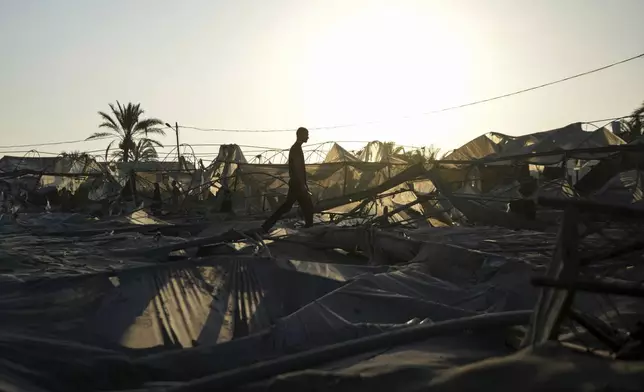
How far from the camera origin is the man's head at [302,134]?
806 centimetres

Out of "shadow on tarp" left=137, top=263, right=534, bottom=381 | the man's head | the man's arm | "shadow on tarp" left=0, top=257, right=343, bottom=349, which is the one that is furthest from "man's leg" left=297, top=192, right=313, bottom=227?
"shadow on tarp" left=137, top=263, right=534, bottom=381

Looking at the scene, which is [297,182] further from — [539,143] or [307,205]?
[539,143]

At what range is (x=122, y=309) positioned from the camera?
158 inches

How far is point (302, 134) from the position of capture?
8141 millimetres

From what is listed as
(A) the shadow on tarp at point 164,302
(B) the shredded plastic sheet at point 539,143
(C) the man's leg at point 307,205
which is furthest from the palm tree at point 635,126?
(A) the shadow on tarp at point 164,302

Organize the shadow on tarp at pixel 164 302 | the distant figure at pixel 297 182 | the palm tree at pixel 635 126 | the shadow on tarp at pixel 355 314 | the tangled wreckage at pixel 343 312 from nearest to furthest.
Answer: the tangled wreckage at pixel 343 312 < the shadow on tarp at pixel 355 314 < the shadow on tarp at pixel 164 302 < the distant figure at pixel 297 182 < the palm tree at pixel 635 126

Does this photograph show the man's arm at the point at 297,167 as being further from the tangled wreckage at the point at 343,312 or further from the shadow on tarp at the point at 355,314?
the shadow on tarp at the point at 355,314

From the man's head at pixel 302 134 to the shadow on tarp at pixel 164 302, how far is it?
3.25 metres

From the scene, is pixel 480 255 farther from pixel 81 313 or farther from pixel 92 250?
pixel 92 250

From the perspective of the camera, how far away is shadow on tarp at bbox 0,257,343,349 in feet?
11.9

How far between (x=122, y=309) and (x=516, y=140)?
19.5 m

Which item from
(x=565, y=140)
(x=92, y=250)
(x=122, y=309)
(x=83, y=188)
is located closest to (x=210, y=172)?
(x=83, y=188)

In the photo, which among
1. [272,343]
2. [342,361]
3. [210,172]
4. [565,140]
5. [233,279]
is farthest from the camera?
[210,172]

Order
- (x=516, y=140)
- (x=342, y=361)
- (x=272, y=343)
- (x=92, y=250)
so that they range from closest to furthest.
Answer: (x=342, y=361) < (x=272, y=343) < (x=92, y=250) < (x=516, y=140)
